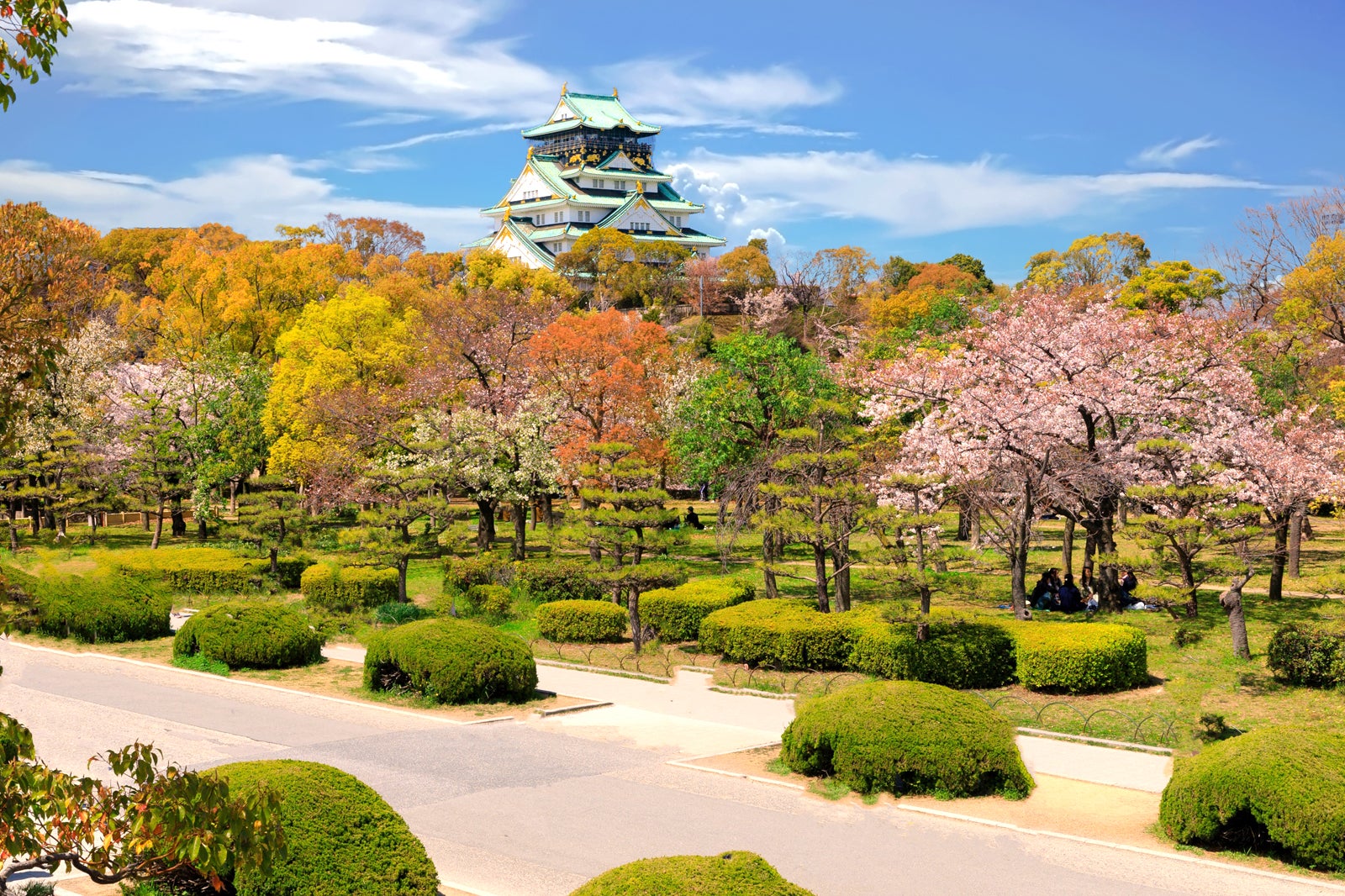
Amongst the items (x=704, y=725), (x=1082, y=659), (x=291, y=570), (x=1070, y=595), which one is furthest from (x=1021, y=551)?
(x=291, y=570)

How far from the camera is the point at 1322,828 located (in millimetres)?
10305

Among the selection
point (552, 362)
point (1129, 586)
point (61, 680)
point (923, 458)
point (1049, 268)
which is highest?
point (1049, 268)

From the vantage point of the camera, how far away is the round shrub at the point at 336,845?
27.0 feet

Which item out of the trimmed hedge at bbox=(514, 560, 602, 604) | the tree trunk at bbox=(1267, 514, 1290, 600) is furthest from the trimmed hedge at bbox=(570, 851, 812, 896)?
the tree trunk at bbox=(1267, 514, 1290, 600)

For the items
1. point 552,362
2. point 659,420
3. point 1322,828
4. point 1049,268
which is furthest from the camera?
point 1049,268

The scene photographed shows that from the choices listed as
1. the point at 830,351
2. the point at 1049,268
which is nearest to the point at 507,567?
the point at 830,351

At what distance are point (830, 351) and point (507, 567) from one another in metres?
31.9

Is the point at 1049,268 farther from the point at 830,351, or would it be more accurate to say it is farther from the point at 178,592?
the point at 178,592

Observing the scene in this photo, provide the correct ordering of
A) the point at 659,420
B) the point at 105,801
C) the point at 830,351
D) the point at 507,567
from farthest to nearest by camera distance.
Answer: the point at 830,351 < the point at 659,420 < the point at 507,567 < the point at 105,801

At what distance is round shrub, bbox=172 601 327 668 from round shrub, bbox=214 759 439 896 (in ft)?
35.7

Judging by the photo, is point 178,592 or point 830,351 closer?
point 178,592

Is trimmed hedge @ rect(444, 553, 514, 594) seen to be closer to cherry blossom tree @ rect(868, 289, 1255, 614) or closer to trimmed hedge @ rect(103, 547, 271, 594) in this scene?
trimmed hedge @ rect(103, 547, 271, 594)

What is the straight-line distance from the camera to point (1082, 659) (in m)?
17.5

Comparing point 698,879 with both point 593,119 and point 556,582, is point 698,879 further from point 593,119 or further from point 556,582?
point 593,119
